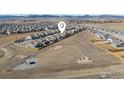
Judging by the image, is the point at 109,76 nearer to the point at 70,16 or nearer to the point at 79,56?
the point at 79,56

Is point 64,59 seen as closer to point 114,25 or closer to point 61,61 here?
point 61,61

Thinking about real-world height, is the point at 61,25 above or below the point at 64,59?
above

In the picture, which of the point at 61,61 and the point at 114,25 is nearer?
the point at 61,61

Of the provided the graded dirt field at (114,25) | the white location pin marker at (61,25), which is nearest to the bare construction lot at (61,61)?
the white location pin marker at (61,25)

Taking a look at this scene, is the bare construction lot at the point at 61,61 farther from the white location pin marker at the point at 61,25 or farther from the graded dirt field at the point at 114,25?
the graded dirt field at the point at 114,25

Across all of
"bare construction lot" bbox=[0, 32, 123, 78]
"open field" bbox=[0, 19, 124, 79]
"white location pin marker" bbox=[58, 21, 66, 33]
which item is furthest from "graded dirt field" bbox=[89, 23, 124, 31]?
"white location pin marker" bbox=[58, 21, 66, 33]

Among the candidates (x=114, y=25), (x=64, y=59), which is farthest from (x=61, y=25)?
(x=114, y=25)

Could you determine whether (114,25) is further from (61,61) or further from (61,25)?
(61,61)

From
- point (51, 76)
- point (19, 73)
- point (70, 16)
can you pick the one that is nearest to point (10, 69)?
point (19, 73)

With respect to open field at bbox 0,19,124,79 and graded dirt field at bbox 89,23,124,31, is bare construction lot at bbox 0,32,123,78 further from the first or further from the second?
graded dirt field at bbox 89,23,124,31
